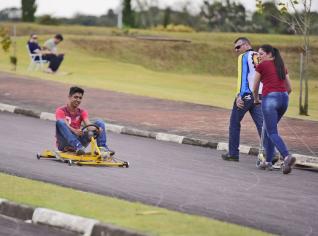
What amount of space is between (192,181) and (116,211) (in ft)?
10.6

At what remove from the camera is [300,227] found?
33.6ft

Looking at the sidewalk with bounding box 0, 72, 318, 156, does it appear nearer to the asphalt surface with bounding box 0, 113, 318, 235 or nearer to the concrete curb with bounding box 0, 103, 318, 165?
the concrete curb with bounding box 0, 103, 318, 165

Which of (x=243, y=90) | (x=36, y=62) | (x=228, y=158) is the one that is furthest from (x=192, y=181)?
(x=36, y=62)

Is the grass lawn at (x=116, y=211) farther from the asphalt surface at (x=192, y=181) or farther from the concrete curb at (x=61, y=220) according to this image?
the asphalt surface at (x=192, y=181)

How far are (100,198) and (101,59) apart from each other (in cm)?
3843

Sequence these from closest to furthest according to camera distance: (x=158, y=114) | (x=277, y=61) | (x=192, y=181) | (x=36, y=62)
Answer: (x=192, y=181) → (x=277, y=61) → (x=158, y=114) → (x=36, y=62)

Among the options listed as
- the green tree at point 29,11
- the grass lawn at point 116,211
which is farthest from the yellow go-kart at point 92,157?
the green tree at point 29,11

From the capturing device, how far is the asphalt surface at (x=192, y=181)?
1086 centimetres

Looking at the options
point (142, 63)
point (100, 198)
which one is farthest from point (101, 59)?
point (100, 198)

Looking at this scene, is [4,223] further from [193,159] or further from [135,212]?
[193,159]

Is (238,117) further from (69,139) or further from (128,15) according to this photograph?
(128,15)

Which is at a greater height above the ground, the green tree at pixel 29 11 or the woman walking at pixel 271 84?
the woman walking at pixel 271 84

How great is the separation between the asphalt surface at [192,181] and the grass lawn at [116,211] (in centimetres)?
50

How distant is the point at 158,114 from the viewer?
2303cm
